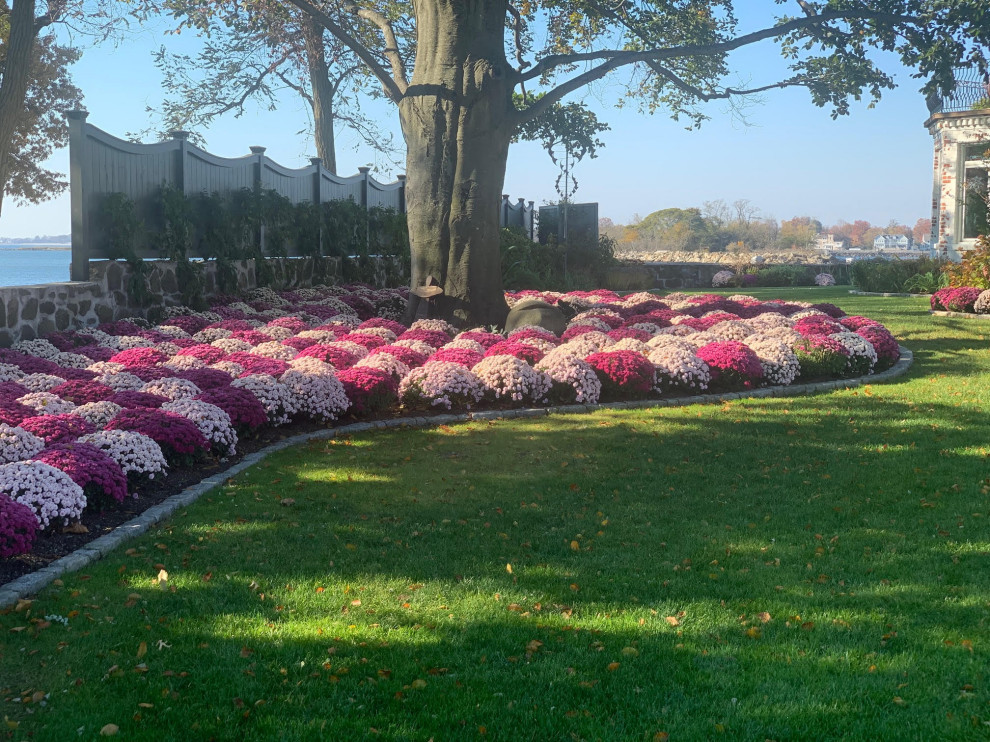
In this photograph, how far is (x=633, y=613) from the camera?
3.60 metres

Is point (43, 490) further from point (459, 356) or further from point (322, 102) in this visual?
point (322, 102)

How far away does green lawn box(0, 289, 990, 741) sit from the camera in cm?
287

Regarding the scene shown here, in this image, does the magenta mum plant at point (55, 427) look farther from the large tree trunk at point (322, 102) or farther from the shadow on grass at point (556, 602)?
the large tree trunk at point (322, 102)

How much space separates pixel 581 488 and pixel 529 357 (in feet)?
10.7

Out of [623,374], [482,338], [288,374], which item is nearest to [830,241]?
[482,338]

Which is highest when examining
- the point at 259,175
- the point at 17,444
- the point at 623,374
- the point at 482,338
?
the point at 259,175

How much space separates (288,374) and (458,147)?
5.23 metres

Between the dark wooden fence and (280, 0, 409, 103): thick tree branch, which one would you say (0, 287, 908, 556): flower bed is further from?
(280, 0, 409, 103): thick tree branch

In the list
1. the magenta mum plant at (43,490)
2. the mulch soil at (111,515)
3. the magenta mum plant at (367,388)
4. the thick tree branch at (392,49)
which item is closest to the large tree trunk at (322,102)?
the thick tree branch at (392,49)

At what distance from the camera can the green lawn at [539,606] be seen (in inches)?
113

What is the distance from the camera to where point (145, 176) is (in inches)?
473

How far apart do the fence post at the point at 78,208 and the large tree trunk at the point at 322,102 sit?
37.9 ft

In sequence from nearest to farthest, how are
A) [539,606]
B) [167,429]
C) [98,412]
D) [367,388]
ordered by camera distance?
1. [539,606]
2. [167,429]
3. [98,412]
4. [367,388]

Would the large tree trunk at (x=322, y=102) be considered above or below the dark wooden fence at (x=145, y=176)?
above
